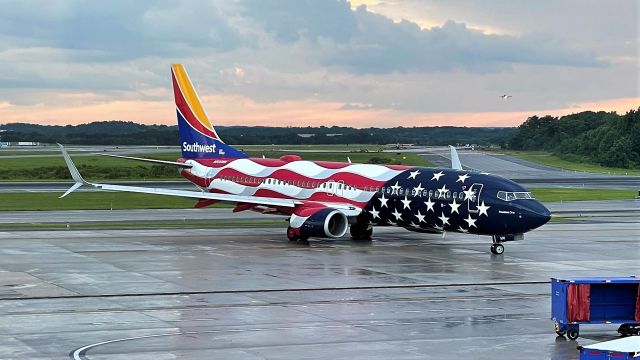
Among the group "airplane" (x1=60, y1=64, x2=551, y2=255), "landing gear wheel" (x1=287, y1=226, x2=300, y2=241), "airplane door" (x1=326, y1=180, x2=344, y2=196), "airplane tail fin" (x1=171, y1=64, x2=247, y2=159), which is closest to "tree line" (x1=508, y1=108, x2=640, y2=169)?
"airplane" (x1=60, y1=64, x2=551, y2=255)

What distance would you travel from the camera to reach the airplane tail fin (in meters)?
63.6

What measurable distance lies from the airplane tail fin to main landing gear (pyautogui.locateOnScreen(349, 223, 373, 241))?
426 inches

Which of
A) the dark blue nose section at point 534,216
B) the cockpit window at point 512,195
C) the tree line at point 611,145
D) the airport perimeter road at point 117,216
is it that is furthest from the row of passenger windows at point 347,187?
the tree line at point 611,145

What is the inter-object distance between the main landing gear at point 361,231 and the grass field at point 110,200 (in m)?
24.3

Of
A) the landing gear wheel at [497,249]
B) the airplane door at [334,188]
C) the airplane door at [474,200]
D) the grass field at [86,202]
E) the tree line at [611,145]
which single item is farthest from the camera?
the tree line at [611,145]

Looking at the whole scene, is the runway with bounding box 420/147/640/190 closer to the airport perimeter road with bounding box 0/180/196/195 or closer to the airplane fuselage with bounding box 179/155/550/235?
the airport perimeter road with bounding box 0/180/196/195

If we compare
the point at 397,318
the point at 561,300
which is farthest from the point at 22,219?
the point at 561,300

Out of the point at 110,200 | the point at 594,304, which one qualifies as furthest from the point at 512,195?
the point at 110,200

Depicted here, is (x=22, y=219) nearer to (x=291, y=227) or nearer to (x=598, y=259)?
(x=291, y=227)

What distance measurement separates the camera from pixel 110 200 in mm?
84875

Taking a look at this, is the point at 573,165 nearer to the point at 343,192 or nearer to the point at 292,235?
the point at 343,192

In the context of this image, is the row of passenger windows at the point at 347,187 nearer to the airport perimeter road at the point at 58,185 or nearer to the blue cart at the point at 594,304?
the blue cart at the point at 594,304

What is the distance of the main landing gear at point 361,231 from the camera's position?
5582cm

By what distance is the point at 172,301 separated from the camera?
1344 inches
